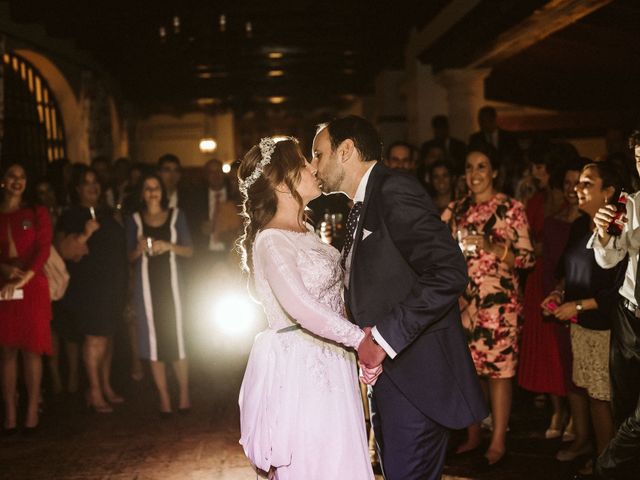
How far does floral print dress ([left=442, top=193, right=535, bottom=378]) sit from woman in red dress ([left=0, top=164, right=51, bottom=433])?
306 cm

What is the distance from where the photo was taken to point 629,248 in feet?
11.6

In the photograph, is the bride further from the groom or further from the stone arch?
the stone arch

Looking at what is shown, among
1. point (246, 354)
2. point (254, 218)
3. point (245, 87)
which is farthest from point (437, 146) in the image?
point (245, 87)

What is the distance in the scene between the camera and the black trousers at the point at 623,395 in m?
3.42

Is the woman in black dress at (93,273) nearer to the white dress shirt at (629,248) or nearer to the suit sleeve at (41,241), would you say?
the suit sleeve at (41,241)

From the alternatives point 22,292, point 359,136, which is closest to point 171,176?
point 22,292

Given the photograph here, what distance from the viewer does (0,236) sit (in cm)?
548

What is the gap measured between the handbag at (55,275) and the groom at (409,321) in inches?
150

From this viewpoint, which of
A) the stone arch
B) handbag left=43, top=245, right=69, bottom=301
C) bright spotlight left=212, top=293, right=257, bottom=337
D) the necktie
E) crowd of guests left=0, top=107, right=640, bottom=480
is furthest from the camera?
the stone arch

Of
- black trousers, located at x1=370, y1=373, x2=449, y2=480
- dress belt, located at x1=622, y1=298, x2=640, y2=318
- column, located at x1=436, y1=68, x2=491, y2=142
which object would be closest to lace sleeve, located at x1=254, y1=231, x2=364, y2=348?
black trousers, located at x1=370, y1=373, x2=449, y2=480

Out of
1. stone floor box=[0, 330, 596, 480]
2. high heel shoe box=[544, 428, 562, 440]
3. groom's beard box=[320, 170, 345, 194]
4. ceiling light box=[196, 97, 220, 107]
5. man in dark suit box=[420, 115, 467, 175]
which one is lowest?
high heel shoe box=[544, 428, 562, 440]

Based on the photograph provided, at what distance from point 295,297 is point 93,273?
12.5 ft

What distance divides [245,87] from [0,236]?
45.3ft

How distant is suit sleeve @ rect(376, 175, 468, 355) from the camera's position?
2.49 meters
